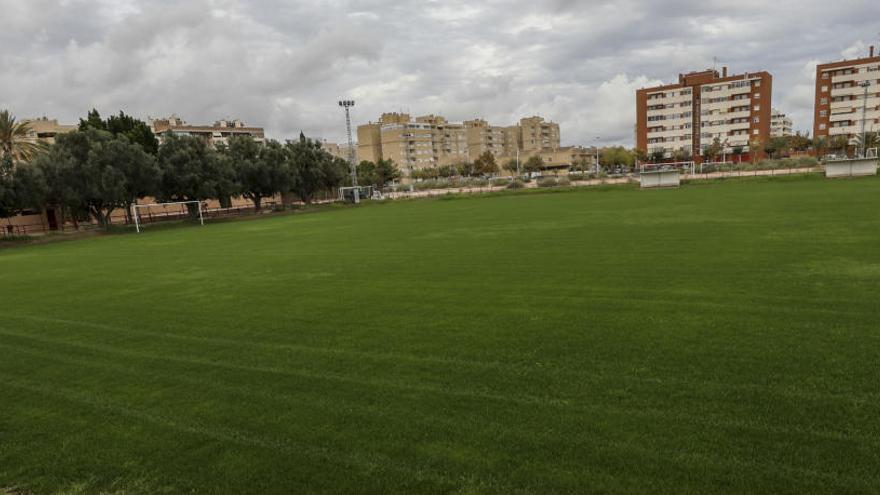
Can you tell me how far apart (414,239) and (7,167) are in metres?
31.3

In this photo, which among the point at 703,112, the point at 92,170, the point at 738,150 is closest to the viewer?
the point at 92,170

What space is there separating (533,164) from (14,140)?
102089 millimetres

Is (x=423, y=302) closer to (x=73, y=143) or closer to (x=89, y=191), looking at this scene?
(x=89, y=191)

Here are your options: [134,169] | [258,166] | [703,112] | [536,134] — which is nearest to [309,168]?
[258,166]

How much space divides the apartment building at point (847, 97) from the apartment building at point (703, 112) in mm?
8382

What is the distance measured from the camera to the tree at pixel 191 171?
43.3 m

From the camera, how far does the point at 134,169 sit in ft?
127

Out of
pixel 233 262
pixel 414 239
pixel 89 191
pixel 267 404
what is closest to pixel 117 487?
pixel 267 404

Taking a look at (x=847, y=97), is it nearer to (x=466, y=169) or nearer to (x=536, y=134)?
(x=466, y=169)

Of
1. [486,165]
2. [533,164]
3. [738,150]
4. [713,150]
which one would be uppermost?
[486,165]

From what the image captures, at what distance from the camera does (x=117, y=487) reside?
4.04 meters

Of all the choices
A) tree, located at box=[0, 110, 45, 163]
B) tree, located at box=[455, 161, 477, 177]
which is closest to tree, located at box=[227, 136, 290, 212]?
tree, located at box=[0, 110, 45, 163]

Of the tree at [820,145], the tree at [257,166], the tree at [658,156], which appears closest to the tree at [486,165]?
the tree at [658,156]

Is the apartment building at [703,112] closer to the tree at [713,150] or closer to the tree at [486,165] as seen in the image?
the tree at [713,150]
